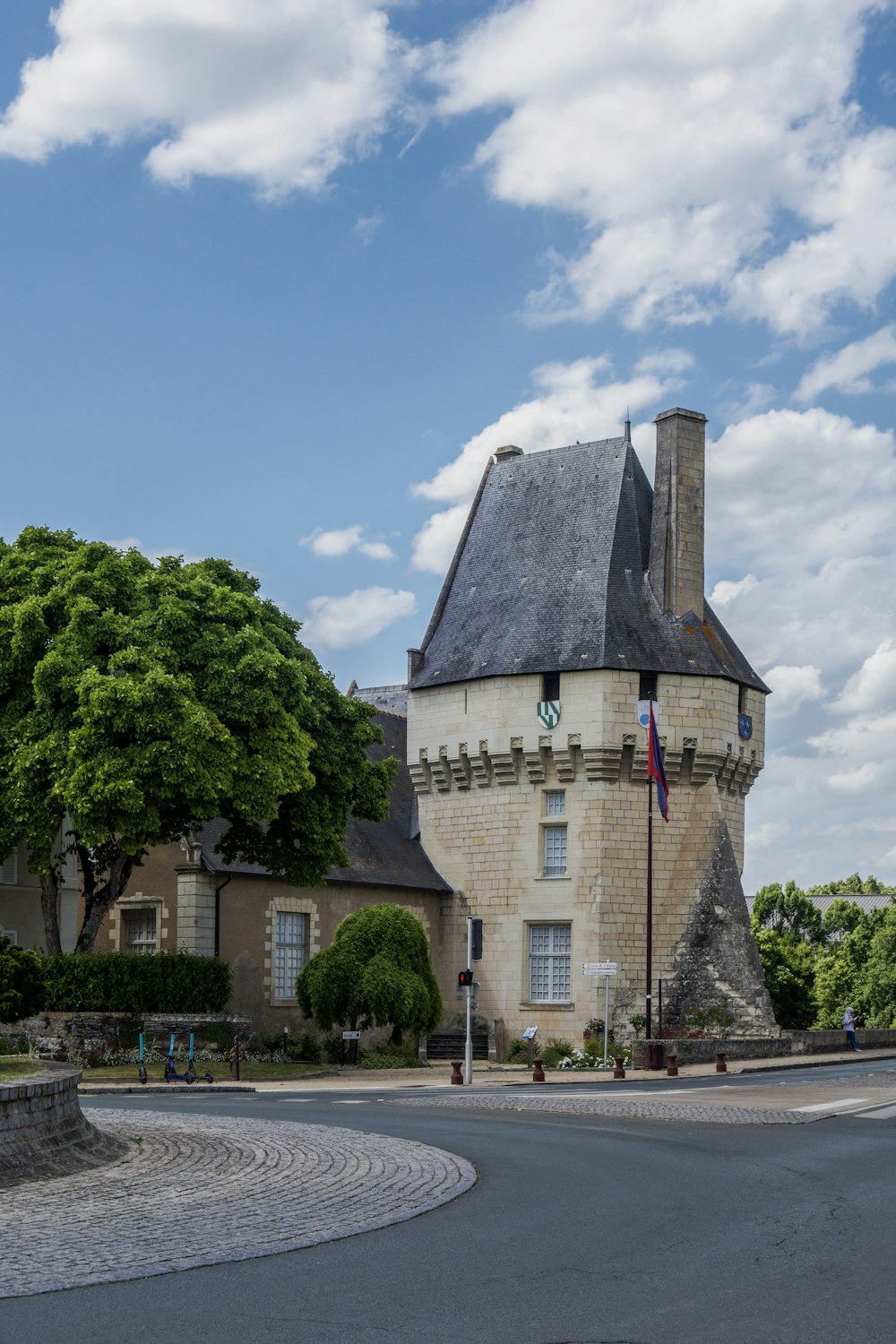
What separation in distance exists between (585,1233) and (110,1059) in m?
23.9

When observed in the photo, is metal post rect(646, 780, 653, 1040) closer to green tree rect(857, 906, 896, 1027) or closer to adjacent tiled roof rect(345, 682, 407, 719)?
adjacent tiled roof rect(345, 682, 407, 719)

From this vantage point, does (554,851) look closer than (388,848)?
Yes

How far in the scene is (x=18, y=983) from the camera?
17.5 metres

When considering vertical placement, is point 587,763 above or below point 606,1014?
above

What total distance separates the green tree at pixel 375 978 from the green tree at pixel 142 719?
1898 mm

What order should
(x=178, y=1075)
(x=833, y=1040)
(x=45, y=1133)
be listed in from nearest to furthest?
1. (x=45, y=1133)
2. (x=178, y=1075)
3. (x=833, y=1040)

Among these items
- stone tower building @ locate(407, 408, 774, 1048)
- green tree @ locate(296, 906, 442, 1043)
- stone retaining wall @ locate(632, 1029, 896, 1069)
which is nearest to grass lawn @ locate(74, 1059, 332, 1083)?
green tree @ locate(296, 906, 442, 1043)

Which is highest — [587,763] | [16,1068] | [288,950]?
[587,763]

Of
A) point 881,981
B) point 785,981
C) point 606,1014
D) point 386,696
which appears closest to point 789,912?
point 881,981

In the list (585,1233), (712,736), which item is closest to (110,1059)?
(712,736)

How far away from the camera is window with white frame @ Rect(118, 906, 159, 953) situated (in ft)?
132

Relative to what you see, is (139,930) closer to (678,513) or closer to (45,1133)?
(678,513)

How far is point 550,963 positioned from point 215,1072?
14.3 m

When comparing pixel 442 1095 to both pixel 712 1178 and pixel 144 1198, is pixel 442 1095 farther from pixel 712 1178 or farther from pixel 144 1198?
pixel 144 1198
